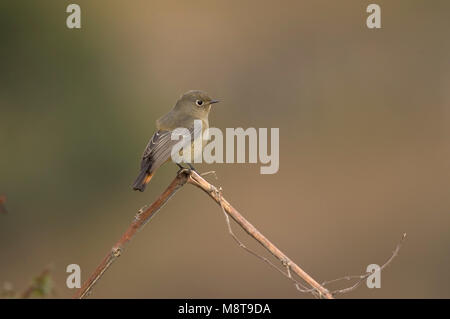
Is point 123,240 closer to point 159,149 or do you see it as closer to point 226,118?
point 159,149

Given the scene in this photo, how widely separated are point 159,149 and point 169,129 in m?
0.62

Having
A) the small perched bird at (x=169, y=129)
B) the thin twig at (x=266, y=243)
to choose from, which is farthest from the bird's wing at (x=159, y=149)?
the thin twig at (x=266, y=243)

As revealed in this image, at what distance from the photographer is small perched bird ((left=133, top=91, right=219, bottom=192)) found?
17.9 feet

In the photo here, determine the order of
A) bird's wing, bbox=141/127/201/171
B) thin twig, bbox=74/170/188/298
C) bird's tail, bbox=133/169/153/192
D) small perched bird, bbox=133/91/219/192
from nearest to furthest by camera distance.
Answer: thin twig, bbox=74/170/188/298
bird's tail, bbox=133/169/153/192
small perched bird, bbox=133/91/219/192
bird's wing, bbox=141/127/201/171

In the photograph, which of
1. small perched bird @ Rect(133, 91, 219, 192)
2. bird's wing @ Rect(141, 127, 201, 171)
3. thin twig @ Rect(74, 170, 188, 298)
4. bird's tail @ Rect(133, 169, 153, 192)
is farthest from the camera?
bird's wing @ Rect(141, 127, 201, 171)

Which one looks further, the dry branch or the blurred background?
the blurred background

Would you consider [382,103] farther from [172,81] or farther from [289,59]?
[172,81]

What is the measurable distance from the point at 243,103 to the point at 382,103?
104 inches

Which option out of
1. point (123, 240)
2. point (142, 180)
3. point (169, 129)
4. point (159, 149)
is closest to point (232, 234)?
point (123, 240)

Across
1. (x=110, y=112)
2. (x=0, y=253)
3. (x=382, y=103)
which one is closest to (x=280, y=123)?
(x=382, y=103)

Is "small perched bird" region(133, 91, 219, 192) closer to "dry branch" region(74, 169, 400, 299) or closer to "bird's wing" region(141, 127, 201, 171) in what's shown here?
"bird's wing" region(141, 127, 201, 171)

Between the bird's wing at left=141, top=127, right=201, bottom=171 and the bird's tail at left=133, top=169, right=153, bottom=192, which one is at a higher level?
the bird's wing at left=141, top=127, right=201, bottom=171

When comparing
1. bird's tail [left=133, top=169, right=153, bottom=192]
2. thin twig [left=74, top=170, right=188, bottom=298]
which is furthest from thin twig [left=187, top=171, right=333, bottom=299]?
bird's tail [left=133, top=169, right=153, bottom=192]

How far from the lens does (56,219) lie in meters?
12.3
